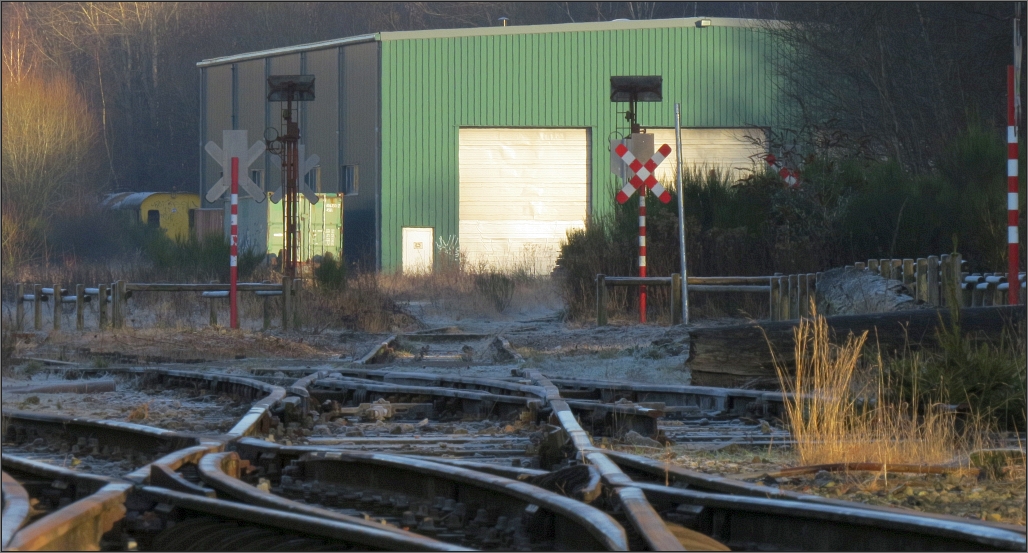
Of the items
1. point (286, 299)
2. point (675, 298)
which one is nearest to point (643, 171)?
point (675, 298)

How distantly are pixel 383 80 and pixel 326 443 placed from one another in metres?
28.6

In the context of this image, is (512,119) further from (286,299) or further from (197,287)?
(197,287)

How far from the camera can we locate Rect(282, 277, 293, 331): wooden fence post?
17312mm

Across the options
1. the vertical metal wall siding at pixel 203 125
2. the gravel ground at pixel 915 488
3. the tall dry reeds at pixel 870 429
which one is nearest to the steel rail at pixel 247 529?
the gravel ground at pixel 915 488

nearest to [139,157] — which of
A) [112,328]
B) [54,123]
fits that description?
[54,123]

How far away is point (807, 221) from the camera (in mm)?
19453

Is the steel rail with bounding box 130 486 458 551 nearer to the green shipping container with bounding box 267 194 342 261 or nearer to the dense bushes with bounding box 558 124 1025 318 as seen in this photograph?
the dense bushes with bounding box 558 124 1025 318

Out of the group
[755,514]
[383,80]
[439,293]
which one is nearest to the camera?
[755,514]

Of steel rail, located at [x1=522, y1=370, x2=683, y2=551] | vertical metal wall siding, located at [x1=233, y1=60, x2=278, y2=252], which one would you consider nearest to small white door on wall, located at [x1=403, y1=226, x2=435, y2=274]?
vertical metal wall siding, located at [x1=233, y1=60, x2=278, y2=252]

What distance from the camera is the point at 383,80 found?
3519 cm

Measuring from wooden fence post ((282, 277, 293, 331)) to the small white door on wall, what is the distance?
17.5 metres

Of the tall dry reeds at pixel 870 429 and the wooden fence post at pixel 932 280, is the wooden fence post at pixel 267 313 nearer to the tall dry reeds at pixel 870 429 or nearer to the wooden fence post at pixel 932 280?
the wooden fence post at pixel 932 280

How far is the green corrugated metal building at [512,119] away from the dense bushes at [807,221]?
1344cm

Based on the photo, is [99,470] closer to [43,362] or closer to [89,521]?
[89,521]
